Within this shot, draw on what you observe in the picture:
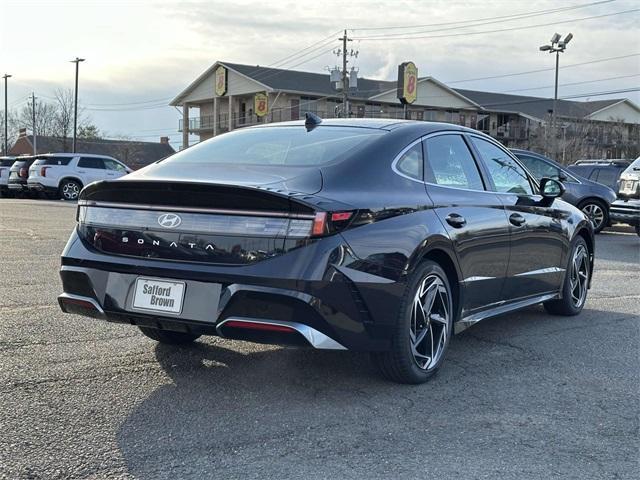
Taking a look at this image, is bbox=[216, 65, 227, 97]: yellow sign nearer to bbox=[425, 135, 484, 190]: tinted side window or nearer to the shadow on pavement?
bbox=[425, 135, 484, 190]: tinted side window

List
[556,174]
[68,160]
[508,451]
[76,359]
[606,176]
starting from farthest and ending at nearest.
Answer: [68,160] < [606,176] < [556,174] < [76,359] < [508,451]

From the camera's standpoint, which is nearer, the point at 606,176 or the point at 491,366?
the point at 491,366

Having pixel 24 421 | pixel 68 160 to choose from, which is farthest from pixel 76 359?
pixel 68 160

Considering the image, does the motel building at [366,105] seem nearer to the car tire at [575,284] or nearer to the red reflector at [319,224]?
the car tire at [575,284]

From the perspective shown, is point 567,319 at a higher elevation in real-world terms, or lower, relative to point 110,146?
lower

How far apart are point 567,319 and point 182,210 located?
3935 mm

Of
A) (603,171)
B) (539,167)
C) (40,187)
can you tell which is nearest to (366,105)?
(40,187)

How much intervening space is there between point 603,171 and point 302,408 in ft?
46.9

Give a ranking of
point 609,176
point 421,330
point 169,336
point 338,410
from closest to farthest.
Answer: point 338,410 < point 421,330 < point 169,336 < point 609,176

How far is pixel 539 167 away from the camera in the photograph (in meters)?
14.1

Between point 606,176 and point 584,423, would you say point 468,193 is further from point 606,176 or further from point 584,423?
point 606,176

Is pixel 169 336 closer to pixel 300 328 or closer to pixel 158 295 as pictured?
pixel 158 295

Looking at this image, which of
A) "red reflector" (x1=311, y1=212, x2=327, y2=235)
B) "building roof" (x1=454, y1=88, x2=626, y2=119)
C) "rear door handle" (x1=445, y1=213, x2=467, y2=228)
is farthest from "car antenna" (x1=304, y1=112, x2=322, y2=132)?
"building roof" (x1=454, y1=88, x2=626, y2=119)

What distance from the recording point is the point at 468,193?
4801 mm
